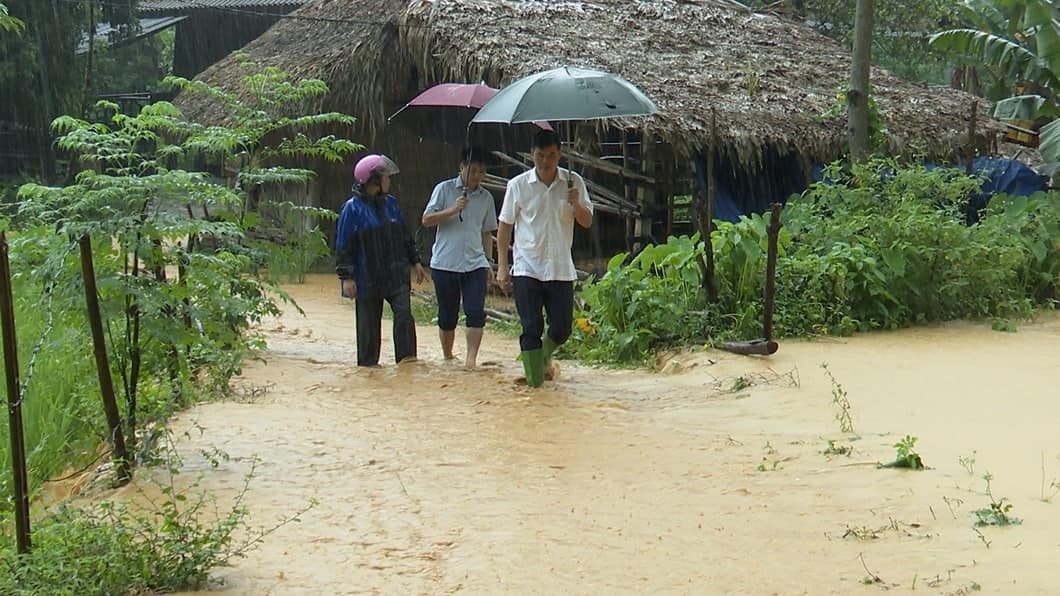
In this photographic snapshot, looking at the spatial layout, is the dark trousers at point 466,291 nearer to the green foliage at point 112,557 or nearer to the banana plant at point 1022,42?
the green foliage at point 112,557

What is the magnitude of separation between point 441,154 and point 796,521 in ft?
43.0

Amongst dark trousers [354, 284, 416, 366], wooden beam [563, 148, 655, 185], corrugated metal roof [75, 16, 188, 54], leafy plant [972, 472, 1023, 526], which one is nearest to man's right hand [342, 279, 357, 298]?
dark trousers [354, 284, 416, 366]

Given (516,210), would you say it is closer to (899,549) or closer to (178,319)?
(178,319)

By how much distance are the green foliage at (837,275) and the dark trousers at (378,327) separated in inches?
64.1

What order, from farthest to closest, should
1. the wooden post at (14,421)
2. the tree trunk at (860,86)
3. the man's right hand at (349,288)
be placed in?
the tree trunk at (860,86), the man's right hand at (349,288), the wooden post at (14,421)

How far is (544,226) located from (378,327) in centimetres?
170

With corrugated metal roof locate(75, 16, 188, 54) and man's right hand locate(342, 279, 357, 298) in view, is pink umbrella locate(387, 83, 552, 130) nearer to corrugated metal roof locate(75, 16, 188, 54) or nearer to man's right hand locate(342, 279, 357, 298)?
man's right hand locate(342, 279, 357, 298)

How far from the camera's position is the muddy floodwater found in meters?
3.74

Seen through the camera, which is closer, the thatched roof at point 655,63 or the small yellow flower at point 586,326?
the small yellow flower at point 586,326

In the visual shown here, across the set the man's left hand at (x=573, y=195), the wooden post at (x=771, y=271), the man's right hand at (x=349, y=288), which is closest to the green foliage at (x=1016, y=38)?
the wooden post at (x=771, y=271)

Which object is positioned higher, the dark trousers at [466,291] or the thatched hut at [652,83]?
the thatched hut at [652,83]

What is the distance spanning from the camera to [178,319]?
5168mm

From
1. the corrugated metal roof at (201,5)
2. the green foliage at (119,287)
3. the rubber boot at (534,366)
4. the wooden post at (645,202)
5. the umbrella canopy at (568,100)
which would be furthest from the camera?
the corrugated metal roof at (201,5)

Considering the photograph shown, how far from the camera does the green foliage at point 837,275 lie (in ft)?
28.4
